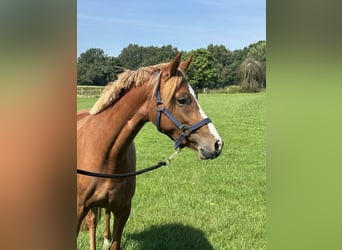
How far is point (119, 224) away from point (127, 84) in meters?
0.56

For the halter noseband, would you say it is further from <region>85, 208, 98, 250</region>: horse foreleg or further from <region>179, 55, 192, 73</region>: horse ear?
<region>85, 208, 98, 250</region>: horse foreleg

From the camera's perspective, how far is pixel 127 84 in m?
1.24

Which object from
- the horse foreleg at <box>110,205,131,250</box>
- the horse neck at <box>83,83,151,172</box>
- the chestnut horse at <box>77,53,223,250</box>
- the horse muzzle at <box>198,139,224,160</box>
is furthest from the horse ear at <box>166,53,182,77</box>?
the horse foreleg at <box>110,205,131,250</box>

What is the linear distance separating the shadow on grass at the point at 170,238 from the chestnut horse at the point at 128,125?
20 centimetres

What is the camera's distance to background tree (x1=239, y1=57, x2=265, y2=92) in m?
1.02

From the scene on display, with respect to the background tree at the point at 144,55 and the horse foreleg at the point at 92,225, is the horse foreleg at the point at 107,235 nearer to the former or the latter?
the horse foreleg at the point at 92,225

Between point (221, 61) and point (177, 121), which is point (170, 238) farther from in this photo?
point (221, 61)

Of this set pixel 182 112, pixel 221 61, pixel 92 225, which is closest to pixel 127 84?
pixel 182 112

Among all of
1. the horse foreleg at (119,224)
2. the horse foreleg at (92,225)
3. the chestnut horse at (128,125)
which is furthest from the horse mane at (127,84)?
the horse foreleg at (92,225)

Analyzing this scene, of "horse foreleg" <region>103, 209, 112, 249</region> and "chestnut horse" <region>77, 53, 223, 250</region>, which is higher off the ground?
"chestnut horse" <region>77, 53, 223, 250</region>

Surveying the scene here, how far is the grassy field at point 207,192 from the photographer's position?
1.26 metres
